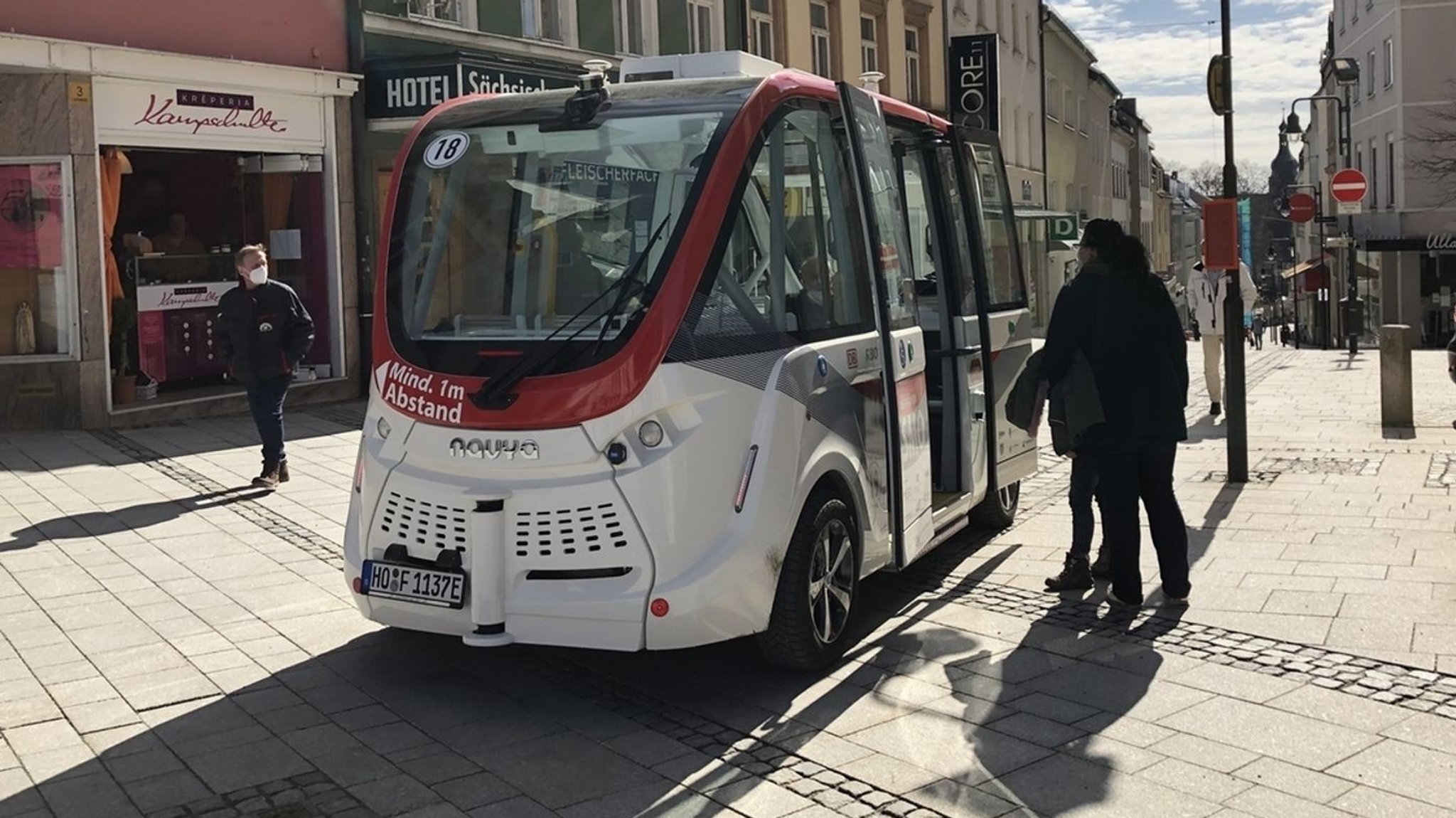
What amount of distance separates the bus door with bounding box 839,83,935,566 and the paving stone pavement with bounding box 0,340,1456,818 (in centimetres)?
55

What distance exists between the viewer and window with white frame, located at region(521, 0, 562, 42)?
19.9 metres

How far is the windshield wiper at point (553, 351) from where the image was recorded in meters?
5.96

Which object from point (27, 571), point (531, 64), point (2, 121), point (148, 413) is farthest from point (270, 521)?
point (531, 64)

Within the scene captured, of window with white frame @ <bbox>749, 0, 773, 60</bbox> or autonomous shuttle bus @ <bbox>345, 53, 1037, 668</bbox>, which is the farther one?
window with white frame @ <bbox>749, 0, 773, 60</bbox>

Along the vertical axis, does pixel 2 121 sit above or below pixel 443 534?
above

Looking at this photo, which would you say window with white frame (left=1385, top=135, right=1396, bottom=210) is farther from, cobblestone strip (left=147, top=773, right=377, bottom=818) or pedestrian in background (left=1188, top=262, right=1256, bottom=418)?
cobblestone strip (left=147, top=773, right=377, bottom=818)

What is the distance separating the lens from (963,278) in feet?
28.2

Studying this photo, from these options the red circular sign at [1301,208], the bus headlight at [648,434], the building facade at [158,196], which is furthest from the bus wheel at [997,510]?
the red circular sign at [1301,208]

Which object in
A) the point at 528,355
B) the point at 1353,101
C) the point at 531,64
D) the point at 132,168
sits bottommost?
the point at 528,355

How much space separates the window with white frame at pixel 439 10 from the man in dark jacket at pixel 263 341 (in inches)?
292

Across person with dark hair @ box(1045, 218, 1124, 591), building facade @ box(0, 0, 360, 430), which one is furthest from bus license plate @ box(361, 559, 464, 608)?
building facade @ box(0, 0, 360, 430)

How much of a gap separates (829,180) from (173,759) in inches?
141

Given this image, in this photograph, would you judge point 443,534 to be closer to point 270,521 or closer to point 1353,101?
point 270,521

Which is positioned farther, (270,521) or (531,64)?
(531,64)
